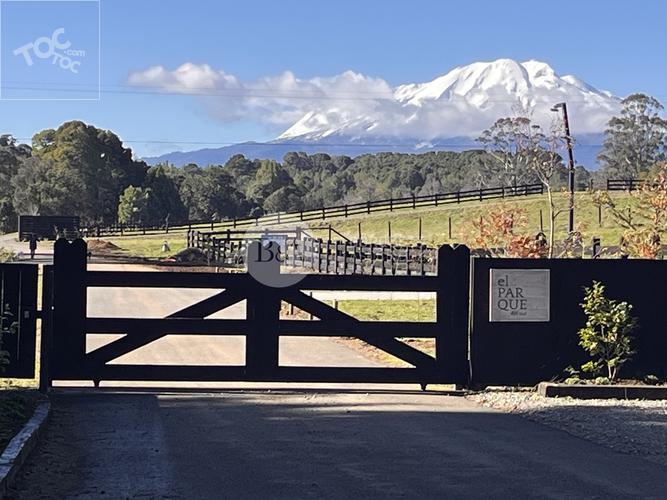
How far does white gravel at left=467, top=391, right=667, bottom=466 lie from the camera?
8680 mm

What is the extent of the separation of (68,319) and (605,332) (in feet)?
20.4

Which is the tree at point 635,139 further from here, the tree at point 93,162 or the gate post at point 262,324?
the gate post at point 262,324

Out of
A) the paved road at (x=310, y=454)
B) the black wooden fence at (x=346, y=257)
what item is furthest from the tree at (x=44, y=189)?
the paved road at (x=310, y=454)

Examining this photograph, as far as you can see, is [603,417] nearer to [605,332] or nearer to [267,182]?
[605,332]

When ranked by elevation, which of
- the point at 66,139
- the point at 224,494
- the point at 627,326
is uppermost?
the point at 66,139

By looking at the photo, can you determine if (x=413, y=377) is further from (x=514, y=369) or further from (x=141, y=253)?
(x=141, y=253)

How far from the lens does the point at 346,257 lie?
36.9m

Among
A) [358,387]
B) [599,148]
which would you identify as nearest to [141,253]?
[358,387]

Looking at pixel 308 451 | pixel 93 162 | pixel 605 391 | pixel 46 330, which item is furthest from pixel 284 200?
pixel 308 451

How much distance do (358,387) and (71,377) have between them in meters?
3.45

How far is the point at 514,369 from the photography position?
11797 mm

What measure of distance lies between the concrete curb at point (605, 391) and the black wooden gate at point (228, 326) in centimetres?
139

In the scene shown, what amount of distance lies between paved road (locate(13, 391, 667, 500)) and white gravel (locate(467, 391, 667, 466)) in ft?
0.74

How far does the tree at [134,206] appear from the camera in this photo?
8994 cm
